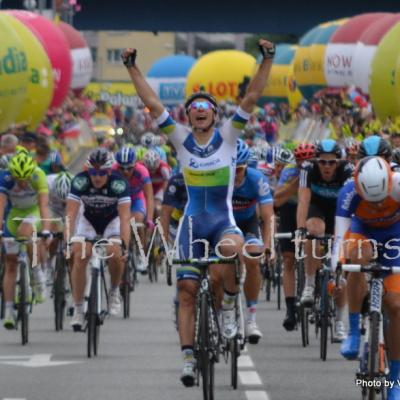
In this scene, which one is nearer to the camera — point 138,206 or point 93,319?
point 93,319

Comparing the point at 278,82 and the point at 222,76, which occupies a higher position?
→ the point at 222,76

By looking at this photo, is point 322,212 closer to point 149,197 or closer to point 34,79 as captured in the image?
point 149,197

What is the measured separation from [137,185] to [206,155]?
9230 millimetres

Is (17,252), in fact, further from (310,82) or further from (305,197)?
(310,82)

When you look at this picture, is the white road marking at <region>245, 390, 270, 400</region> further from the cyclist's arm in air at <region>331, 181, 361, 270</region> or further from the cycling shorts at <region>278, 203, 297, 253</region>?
the cycling shorts at <region>278, 203, 297, 253</region>

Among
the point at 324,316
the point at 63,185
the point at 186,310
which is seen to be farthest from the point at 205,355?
the point at 63,185

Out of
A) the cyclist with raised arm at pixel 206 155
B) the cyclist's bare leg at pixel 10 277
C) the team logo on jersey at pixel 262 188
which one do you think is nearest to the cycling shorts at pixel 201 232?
the cyclist with raised arm at pixel 206 155

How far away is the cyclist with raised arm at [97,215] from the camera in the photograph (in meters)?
16.1

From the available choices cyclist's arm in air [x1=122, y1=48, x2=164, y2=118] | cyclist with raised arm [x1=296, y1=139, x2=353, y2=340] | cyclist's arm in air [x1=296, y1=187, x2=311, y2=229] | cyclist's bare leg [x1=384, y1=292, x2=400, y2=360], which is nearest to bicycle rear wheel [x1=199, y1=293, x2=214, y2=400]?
cyclist's bare leg [x1=384, y1=292, x2=400, y2=360]

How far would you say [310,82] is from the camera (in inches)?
2124

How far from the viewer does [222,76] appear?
2514 inches

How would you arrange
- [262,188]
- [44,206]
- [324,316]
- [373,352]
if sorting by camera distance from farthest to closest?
[44,206] < [324,316] < [262,188] < [373,352]

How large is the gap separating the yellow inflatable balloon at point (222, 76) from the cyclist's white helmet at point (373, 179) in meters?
52.2

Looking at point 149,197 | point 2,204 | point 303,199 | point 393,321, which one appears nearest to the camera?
point 393,321
